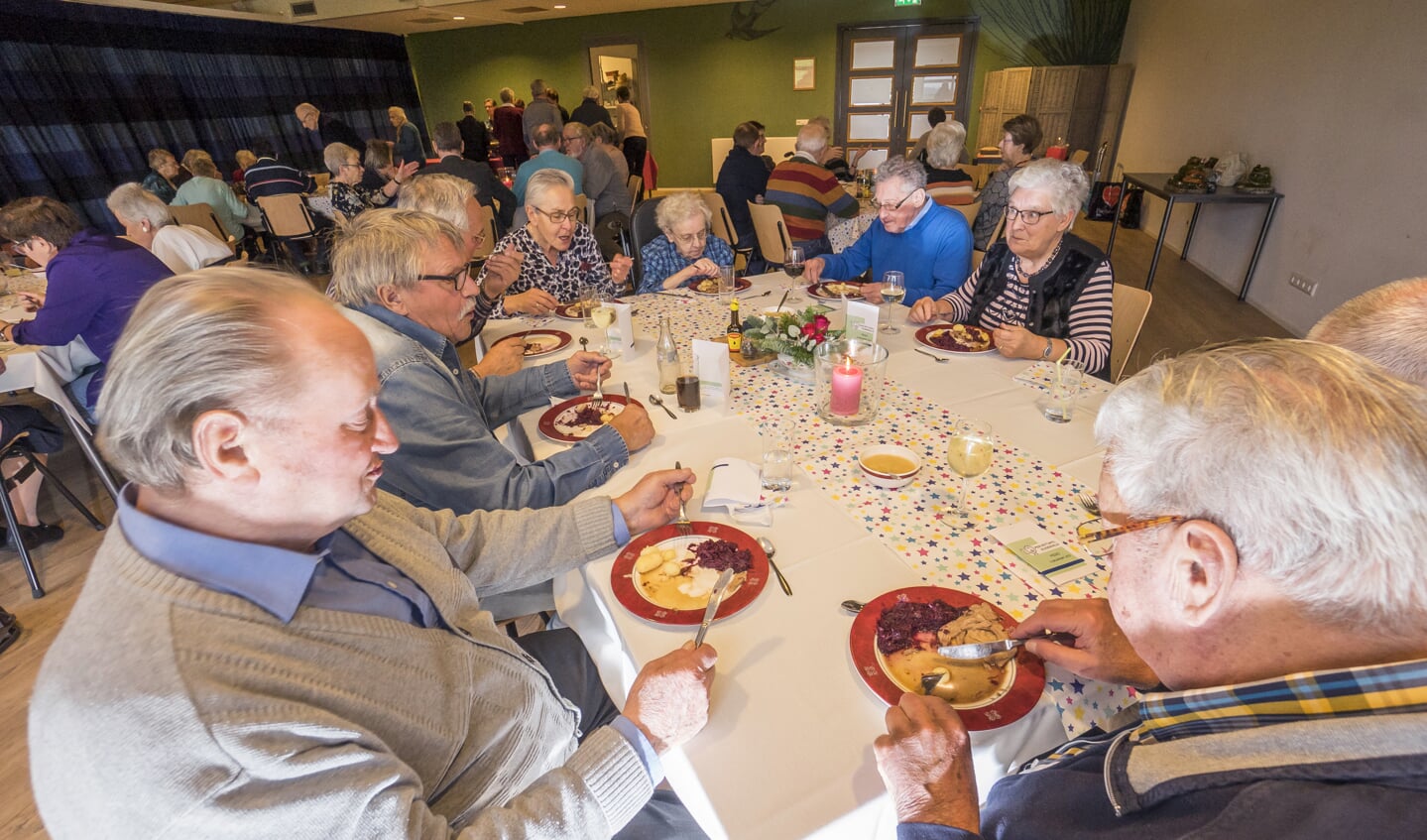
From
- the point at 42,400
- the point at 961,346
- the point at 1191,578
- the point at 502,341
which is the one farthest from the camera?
the point at 42,400

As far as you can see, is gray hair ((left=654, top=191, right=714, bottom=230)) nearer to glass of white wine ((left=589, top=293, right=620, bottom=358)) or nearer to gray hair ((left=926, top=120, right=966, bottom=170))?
glass of white wine ((left=589, top=293, right=620, bottom=358))

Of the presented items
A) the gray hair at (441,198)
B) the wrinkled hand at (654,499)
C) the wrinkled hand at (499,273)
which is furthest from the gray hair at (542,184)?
the wrinkled hand at (654,499)

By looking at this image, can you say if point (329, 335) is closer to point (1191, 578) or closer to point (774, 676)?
point (774, 676)

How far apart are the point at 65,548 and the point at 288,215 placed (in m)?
4.31

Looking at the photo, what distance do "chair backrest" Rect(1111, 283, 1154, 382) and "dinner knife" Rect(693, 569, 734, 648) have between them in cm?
200

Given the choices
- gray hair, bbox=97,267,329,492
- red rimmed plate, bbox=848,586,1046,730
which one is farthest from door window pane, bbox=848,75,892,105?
gray hair, bbox=97,267,329,492

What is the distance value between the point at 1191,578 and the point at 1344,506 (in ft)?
0.53

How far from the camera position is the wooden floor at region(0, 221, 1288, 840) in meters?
1.94

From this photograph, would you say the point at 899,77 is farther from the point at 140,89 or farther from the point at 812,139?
the point at 140,89

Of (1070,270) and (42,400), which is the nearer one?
(1070,270)

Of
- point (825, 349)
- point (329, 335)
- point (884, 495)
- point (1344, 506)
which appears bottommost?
point (884, 495)

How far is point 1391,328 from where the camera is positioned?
1.30 metres

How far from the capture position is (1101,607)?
1.04 m

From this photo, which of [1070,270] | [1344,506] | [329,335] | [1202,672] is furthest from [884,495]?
[1070,270]
